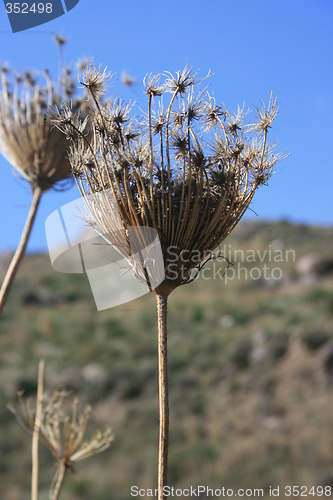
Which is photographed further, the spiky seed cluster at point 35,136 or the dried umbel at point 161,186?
the spiky seed cluster at point 35,136

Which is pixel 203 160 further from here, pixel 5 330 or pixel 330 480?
pixel 5 330

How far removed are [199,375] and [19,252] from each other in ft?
111

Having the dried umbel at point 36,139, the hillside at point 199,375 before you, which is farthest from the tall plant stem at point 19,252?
the hillside at point 199,375

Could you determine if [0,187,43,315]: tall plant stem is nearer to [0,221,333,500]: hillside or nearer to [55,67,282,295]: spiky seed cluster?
[55,67,282,295]: spiky seed cluster

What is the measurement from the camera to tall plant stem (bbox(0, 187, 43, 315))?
3.79m

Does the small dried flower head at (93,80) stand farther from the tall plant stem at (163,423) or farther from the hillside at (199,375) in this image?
the hillside at (199,375)

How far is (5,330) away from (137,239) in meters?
44.5

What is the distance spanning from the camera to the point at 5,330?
150ft

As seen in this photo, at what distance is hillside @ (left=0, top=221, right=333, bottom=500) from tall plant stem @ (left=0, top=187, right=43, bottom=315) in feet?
46.4

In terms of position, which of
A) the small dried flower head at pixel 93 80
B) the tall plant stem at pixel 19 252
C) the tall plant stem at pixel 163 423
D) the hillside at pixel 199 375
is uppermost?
the small dried flower head at pixel 93 80

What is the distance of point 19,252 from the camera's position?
4.09 meters

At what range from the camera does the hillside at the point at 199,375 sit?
2825 cm

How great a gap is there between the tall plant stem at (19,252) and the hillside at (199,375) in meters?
14.2

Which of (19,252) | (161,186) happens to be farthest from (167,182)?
(19,252)
